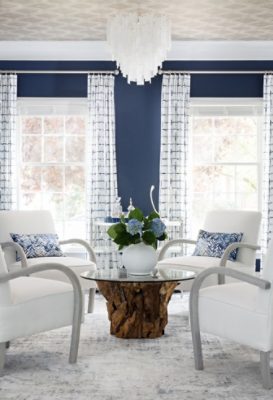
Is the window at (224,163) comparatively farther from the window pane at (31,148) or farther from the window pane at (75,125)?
the window pane at (31,148)

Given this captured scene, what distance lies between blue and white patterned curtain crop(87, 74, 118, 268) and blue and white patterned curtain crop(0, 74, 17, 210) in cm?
94

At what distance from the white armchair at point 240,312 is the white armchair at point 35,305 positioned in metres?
0.80

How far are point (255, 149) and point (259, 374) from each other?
4372mm

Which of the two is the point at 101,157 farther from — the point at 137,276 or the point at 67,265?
the point at 137,276

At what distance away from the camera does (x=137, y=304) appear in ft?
15.7

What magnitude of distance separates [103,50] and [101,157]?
130cm

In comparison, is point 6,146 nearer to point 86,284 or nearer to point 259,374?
point 86,284

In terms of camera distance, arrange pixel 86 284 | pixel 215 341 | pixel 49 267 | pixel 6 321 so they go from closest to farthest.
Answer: pixel 6 321 → pixel 49 267 → pixel 215 341 → pixel 86 284

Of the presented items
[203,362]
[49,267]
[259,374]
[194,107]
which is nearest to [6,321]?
[49,267]

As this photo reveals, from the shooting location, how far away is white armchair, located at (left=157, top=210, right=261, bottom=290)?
5477 mm

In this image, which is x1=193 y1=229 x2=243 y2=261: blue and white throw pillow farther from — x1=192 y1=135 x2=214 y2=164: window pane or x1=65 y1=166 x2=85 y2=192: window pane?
x1=65 y1=166 x2=85 y2=192: window pane

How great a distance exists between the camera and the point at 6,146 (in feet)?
24.7

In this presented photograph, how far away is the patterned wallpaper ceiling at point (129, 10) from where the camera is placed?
5.79 meters

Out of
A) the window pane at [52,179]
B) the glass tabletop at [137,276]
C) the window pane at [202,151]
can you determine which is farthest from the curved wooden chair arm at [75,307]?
the window pane at [202,151]
